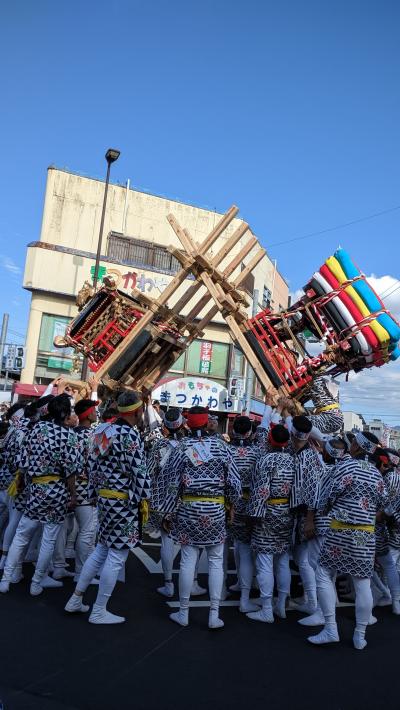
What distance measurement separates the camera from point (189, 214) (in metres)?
24.2

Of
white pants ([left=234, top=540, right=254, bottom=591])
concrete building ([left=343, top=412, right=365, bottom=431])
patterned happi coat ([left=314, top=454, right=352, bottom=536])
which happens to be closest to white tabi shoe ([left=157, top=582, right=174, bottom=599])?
white pants ([left=234, top=540, right=254, bottom=591])

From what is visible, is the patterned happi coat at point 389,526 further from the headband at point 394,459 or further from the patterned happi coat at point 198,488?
the patterned happi coat at point 198,488

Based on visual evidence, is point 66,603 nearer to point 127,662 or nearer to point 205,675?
point 127,662

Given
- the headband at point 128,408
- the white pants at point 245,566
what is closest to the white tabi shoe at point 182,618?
the white pants at point 245,566

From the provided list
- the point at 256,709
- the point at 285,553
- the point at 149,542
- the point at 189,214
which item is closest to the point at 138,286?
the point at 189,214

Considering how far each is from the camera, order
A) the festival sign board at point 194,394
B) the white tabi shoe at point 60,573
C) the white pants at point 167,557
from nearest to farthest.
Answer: the white pants at point 167,557, the white tabi shoe at point 60,573, the festival sign board at point 194,394

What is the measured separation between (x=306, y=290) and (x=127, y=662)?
15.3ft

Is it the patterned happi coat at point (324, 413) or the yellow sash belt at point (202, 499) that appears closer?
the yellow sash belt at point (202, 499)

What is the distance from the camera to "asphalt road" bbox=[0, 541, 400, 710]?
10.5 feet

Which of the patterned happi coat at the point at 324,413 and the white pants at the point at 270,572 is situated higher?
the patterned happi coat at the point at 324,413

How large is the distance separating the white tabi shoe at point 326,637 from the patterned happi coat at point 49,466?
2.39 meters

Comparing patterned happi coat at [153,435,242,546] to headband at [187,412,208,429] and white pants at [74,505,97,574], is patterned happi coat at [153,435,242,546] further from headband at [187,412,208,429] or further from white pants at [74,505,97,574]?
white pants at [74,505,97,574]

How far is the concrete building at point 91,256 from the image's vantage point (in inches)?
805

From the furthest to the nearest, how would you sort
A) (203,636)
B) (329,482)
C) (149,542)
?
(149,542)
(329,482)
(203,636)
